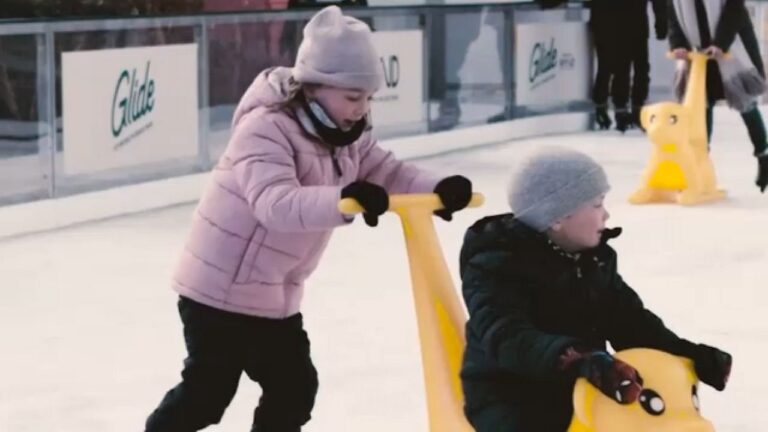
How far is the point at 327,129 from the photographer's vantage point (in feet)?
9.09

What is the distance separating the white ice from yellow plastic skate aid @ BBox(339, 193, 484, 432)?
3.32 ft

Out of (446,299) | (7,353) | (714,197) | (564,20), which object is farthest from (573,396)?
(564,20)

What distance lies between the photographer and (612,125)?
11500 mm

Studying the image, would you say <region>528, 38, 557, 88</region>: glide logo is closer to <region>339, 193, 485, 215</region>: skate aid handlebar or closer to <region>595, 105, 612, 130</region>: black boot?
<region>595, 105, 612, 130</region>: black boot

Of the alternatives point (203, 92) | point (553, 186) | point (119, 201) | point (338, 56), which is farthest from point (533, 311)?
point (203, 92)

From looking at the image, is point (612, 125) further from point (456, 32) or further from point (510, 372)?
point (510, 372)

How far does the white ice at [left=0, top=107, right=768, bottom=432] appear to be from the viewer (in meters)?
3.88

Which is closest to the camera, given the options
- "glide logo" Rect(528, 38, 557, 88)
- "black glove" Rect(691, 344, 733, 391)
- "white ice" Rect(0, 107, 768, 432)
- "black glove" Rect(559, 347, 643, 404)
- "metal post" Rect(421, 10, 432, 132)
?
"black glove" Rect(559, 347, 643, 404)

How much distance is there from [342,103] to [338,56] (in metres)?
0.07

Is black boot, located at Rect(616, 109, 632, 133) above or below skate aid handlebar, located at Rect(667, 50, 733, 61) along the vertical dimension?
below

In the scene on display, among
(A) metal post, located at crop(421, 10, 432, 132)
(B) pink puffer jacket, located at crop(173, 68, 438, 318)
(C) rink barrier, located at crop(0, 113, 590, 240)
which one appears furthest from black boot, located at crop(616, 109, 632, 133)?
(B) pink puffer jacket, located at crop(173, 68, 438, 318)

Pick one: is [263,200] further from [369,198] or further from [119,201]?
[119,201]

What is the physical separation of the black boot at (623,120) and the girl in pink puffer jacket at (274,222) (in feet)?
27.0

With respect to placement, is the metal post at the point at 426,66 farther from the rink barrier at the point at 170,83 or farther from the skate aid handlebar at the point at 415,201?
the skate aid handlebar at the point at 415,201
